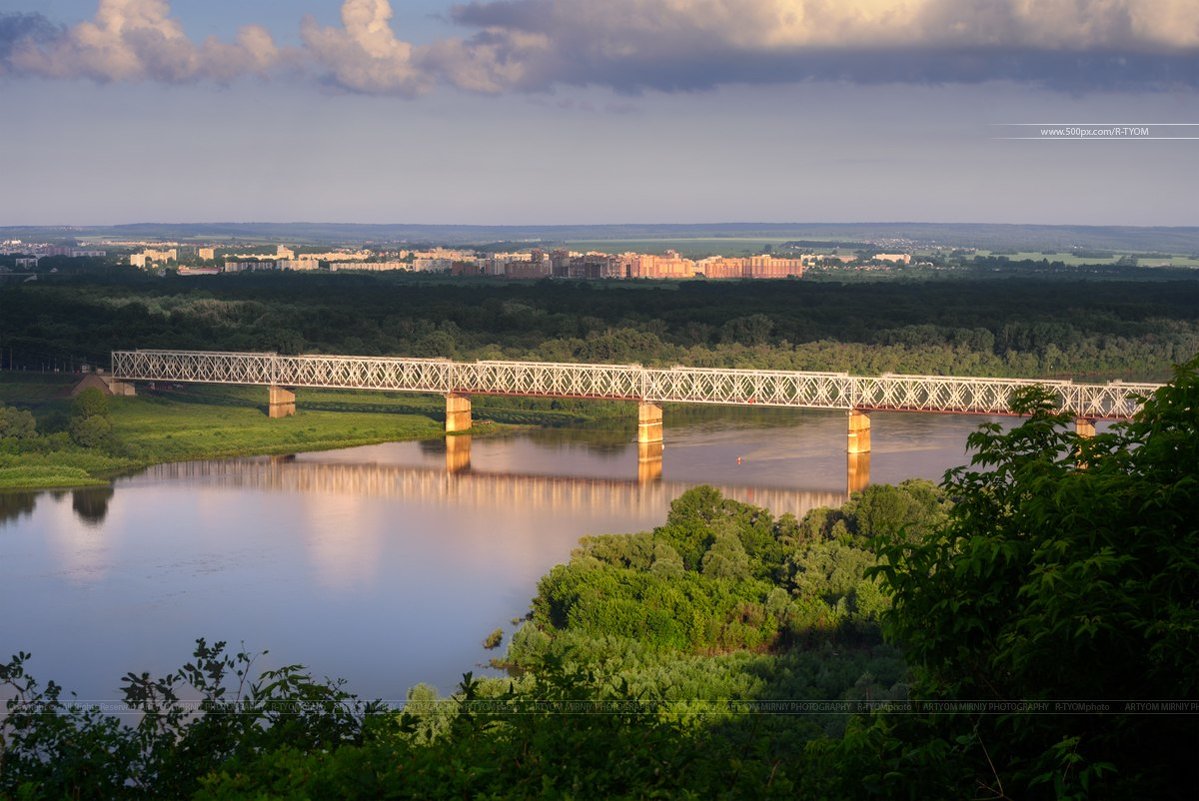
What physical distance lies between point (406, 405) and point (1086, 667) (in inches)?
1736

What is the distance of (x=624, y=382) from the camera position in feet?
152

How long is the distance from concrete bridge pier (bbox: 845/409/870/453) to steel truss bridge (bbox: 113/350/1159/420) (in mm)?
303

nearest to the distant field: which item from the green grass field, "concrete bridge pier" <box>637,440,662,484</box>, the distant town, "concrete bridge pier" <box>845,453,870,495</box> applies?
the distant town

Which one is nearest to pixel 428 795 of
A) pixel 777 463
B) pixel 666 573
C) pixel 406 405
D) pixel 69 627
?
pixel 666 573

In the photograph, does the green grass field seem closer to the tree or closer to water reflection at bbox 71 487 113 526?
the tree

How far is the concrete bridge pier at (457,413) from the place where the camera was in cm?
4538

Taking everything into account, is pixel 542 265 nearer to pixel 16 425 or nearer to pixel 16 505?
pixel 16 425

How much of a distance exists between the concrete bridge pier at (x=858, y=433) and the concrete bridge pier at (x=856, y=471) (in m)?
0.21

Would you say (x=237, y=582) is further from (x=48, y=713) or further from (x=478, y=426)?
(x=478, y=426)

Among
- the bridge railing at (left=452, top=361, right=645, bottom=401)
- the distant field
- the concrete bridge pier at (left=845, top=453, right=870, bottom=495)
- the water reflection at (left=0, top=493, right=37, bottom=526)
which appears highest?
the distant field

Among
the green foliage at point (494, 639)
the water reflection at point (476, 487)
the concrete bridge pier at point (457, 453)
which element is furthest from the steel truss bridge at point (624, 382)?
the green foliage at point (494, 639)

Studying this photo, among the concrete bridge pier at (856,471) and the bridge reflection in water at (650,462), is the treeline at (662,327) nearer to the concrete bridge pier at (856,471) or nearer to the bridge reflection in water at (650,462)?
the bridge reflection in water at (650,462)

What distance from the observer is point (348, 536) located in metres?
29.9

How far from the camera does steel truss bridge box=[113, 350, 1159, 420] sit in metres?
40.6
